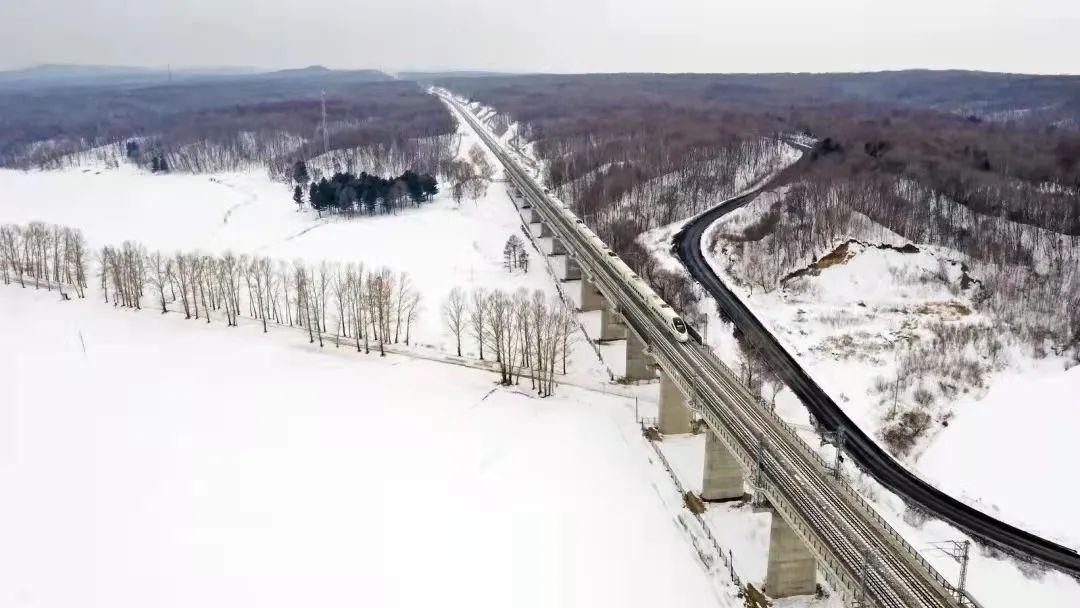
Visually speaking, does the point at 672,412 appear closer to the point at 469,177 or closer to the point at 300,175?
the point at 469,177

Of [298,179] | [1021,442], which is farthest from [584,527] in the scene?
[298,179]

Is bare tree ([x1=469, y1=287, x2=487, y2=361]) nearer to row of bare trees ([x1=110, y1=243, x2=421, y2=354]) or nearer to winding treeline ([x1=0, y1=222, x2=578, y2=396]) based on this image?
winding treeline ([x1=0, y1=222, x2=578, y2=396])

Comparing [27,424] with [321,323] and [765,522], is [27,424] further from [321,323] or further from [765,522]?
[765,522]

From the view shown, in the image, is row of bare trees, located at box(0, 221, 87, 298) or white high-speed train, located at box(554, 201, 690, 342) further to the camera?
row of bare trees, located at box(0, 221, 87, 298)

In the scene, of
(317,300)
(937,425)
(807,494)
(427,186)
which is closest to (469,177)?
(427,186)

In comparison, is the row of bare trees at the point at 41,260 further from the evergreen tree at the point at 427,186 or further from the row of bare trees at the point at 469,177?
the row of bare trees at the point at 469,177

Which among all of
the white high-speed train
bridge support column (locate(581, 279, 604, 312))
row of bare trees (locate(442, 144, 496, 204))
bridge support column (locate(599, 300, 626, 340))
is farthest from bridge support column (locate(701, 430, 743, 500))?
row of bare trees (locate(442, 144, 496, 204))

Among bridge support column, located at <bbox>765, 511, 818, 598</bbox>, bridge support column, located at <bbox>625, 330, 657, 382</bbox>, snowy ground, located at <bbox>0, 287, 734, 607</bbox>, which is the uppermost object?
bridge support column, located at <bbox>625, 330, 657, 382</bbox>
